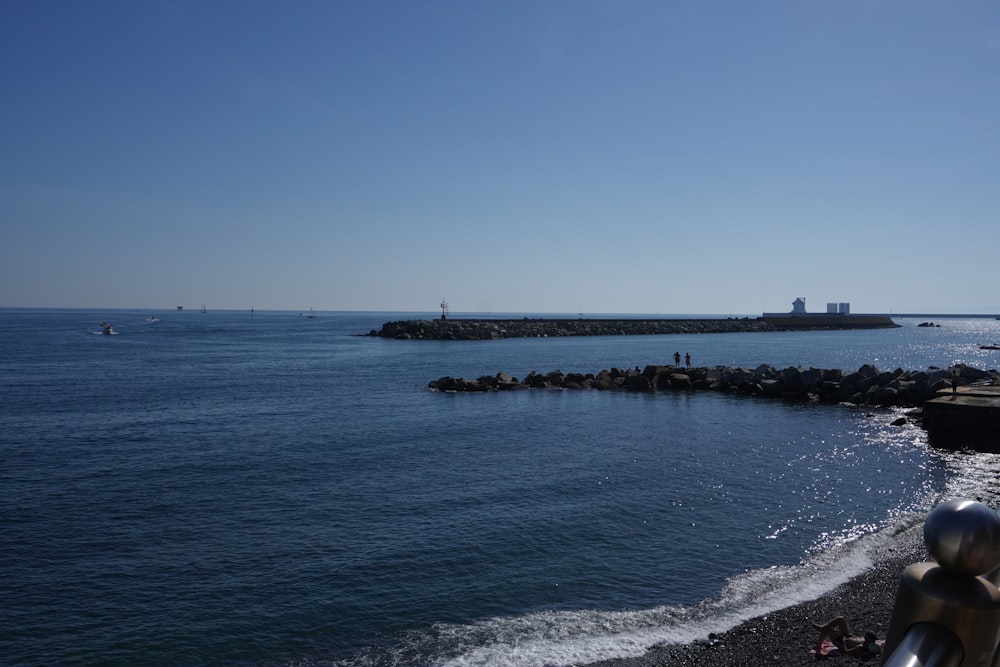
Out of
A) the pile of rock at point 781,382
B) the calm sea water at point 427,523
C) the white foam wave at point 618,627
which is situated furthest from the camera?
the pile of rock at point 781,382

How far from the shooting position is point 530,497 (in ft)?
66.7

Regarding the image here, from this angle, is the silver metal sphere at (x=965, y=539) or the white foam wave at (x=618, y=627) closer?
the silver metal sphere at (x=965, y=539)

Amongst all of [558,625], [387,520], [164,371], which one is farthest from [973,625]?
[164,371]

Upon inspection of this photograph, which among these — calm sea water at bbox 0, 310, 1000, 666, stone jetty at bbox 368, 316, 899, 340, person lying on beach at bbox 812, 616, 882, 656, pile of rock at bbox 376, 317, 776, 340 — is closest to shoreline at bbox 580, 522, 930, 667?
person lying on beach at bbox 812, 616, 882, 656

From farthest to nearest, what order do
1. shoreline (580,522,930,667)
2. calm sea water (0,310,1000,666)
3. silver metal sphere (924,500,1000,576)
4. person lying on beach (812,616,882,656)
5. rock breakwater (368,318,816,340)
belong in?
rock breakwater (368,318,816,340) → calm sea water (0,310,1000,666) → shoreline (580,522,930,667) → person lying on beach (812,616,882,656) → silver metal sphere (924,500,1000,576)

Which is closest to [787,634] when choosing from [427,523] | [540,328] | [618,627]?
[618,627]

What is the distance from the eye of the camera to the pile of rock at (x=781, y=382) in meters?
39.5

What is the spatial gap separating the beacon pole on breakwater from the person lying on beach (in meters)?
11.0

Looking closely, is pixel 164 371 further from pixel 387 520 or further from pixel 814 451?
pixel 814 451

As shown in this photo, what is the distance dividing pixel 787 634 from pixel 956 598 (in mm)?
11934

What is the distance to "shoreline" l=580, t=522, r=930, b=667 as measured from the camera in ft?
36.3

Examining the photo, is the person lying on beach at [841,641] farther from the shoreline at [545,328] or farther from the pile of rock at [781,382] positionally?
the shoreline at [545,328]

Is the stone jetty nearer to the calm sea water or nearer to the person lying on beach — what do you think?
the calm sea water

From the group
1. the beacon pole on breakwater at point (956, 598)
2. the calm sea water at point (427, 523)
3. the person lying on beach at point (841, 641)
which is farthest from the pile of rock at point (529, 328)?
the beacon pole on breakwater at point (956, 598)
